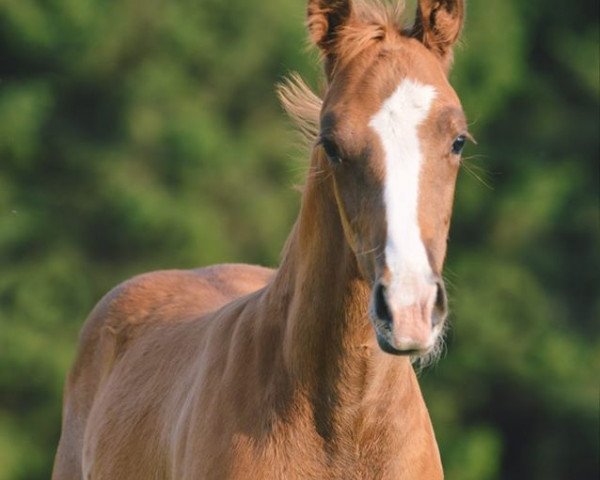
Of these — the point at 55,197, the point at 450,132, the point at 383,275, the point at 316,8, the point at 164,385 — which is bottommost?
the point at 55,197

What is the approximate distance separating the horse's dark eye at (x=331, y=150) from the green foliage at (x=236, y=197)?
31.8 ft

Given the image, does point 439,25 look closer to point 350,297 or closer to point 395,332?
point 350,297

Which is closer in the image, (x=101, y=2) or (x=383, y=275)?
(x=383, y=275)

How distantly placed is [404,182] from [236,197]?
36.2 ft

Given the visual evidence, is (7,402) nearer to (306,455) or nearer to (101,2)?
(101,2)

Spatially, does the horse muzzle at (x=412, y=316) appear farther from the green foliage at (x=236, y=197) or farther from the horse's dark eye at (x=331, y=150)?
the green foliage at (x=236, y=197)

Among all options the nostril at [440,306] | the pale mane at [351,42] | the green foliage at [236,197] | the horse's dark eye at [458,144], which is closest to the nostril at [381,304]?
the nostril at [440,306]

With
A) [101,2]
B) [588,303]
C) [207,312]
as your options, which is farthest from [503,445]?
[207,312]

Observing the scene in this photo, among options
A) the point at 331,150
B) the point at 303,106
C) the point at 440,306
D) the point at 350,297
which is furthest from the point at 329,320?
the point at 303,106

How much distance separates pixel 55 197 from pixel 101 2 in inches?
86.7

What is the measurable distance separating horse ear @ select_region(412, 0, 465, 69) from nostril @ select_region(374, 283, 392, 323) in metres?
1.04

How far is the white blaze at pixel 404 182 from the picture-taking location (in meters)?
3.95

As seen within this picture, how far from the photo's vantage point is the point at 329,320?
4.57 meters

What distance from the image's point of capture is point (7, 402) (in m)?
14.2
